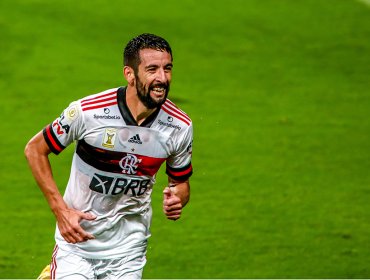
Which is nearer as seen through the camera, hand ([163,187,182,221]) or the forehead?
the forehead

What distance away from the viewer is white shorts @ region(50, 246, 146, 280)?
5836mm

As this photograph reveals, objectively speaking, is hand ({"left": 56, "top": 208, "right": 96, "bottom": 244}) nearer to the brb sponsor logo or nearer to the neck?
the brb sponsor logo

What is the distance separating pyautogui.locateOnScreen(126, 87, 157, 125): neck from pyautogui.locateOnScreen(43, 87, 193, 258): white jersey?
0.02 metres

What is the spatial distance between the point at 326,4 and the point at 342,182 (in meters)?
7.15

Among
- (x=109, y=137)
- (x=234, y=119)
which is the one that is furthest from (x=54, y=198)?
(x=234, y=119)

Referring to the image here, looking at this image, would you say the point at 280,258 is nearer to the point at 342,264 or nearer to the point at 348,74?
the point at 342,264

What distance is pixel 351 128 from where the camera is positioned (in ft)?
40.1

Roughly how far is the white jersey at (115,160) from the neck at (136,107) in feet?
0.08

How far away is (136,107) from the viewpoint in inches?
221

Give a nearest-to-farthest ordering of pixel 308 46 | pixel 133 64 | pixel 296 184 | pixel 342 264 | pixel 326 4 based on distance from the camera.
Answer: pixel 133 64, pixel 342 264, pixel 296 184, pixel 308 46, pixel 326 4

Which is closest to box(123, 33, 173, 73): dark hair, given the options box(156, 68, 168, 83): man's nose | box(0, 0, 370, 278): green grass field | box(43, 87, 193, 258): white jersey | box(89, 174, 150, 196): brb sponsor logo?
box(156, 68, 168, 83): man's nose

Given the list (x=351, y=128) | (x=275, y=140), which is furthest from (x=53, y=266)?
(x=351, y=128)

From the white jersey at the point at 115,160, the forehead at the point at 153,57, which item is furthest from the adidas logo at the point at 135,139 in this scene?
the forehead at the point at 153,57

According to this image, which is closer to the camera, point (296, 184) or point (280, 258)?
point (280, 258)
